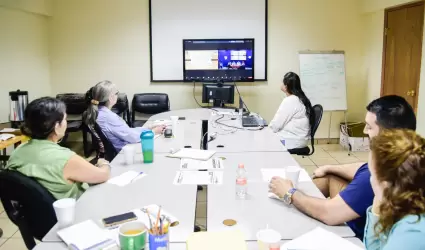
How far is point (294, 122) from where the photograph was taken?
13.0 feet

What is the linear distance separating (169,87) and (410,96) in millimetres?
3295

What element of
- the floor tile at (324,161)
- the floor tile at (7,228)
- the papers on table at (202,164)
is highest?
the papers on table at (202,164)

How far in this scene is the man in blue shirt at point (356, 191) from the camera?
65.6 inches

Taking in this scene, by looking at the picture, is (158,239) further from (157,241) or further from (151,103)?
(151,103)

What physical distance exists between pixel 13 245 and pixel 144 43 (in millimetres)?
3567

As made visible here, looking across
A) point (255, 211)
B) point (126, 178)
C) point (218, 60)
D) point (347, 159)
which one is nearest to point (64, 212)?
point (126, 178)

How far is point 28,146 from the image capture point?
208 cm

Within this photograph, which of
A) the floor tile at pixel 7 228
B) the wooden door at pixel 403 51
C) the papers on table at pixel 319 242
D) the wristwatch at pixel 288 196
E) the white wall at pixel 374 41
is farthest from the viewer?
the white wall at pixel 374 41

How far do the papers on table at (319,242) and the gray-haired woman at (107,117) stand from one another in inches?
81.4

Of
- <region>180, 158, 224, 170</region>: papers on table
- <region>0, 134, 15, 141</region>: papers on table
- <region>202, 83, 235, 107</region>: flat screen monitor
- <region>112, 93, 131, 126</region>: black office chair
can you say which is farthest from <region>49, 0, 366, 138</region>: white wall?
<region>180, 158, 224, 170</region>: papers on table

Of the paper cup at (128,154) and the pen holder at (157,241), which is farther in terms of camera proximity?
the paper cup at (128,154)

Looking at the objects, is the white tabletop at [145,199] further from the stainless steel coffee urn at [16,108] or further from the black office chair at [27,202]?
the stainless steel coffee urn at [16,108]

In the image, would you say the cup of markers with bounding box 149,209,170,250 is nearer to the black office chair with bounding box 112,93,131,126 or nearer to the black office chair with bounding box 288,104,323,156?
the black office chair with bounding box 288,104,323,156

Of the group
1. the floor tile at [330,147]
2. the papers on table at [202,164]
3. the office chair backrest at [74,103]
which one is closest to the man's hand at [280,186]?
the papers on table at [202,164]
